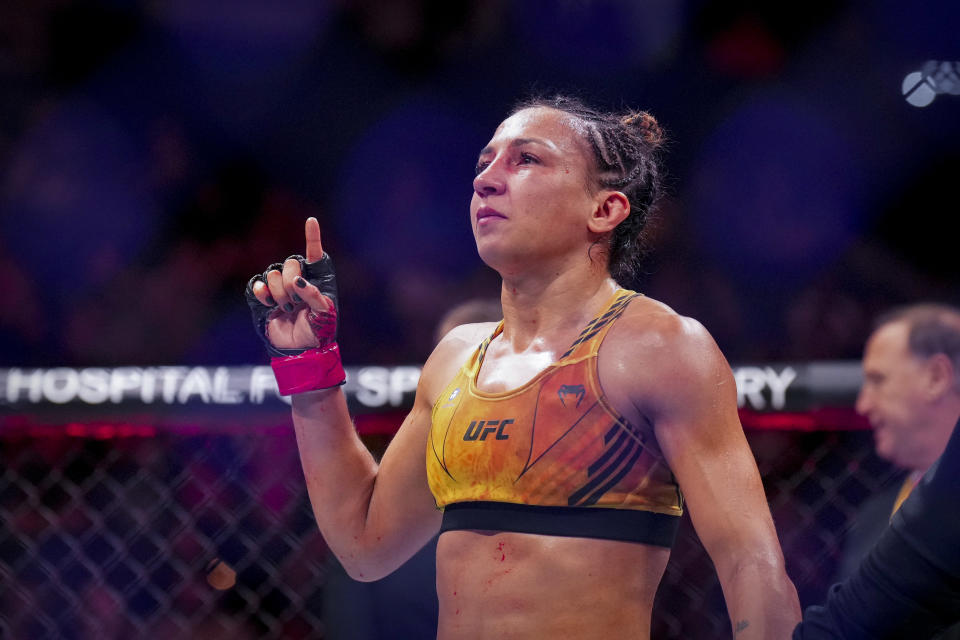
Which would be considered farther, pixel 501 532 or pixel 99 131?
pixel 99 131

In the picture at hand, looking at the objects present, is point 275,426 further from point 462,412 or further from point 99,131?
point 99,131

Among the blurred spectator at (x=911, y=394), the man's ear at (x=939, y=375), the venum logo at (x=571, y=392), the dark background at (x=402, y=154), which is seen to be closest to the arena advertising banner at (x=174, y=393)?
the venum logo at (x=571, y=392)

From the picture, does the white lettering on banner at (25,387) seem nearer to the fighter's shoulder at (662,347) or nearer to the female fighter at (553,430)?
the female fighter at (553,430)

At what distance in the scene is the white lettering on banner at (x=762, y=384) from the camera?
2.12m

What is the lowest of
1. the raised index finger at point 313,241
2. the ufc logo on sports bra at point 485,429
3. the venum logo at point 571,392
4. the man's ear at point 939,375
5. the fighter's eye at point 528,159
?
the man's ear at point 939,375

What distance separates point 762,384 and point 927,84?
2867 millimetres

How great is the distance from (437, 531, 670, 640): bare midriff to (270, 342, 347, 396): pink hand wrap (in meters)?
0.44

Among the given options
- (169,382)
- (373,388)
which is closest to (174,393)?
(169,382)

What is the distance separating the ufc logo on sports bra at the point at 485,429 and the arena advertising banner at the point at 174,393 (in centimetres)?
89

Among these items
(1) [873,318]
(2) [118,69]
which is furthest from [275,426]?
(2) [118,69]

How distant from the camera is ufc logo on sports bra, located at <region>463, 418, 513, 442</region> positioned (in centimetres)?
133

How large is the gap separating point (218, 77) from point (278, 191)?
75 centimetres

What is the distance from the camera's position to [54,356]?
3.80 metres

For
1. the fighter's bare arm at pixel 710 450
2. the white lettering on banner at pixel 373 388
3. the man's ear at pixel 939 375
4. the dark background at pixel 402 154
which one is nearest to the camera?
the fighter's bare arm at pixel 710 450
